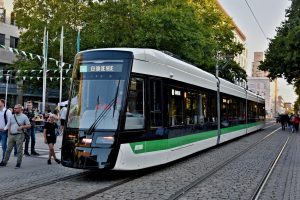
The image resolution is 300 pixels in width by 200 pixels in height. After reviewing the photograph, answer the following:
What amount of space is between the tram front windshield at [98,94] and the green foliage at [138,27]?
18.5m

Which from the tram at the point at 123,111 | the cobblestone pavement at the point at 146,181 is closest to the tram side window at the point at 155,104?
the tram at the point at 123,111

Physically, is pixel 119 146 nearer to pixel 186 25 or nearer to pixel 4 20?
pixel 186 25

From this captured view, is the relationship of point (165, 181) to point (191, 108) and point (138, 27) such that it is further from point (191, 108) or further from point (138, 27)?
point (138, 27)

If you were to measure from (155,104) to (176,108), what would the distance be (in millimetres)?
1687

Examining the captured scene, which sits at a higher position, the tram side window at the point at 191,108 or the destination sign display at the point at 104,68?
the destination sign display at the point at 104,68

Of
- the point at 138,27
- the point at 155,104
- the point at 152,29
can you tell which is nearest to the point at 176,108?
the point at 155,104

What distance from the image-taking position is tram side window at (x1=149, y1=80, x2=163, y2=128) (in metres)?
10.6

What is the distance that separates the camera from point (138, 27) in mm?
29453

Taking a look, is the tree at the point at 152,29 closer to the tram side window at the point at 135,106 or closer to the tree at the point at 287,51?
the tree at the point at 287,51

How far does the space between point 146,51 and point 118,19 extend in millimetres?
19845

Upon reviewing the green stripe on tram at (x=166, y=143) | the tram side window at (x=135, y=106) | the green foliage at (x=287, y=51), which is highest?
the green foliage at (x=287, y=51)

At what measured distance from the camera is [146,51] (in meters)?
10.8

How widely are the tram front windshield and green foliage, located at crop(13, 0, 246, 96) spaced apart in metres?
18.5

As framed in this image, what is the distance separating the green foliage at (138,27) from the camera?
2878 centimetres
